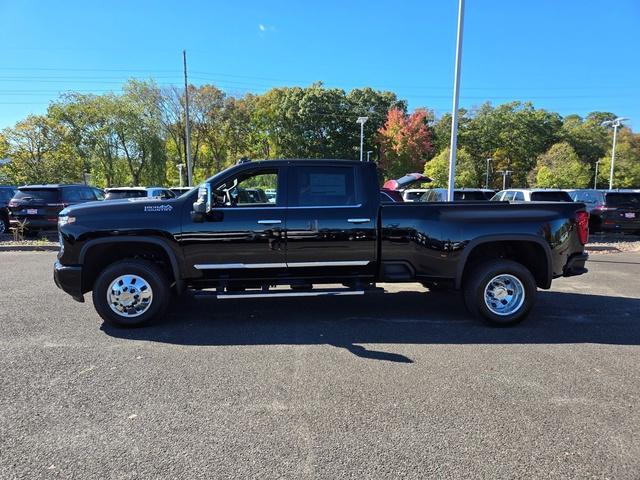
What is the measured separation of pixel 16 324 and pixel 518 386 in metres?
5.68

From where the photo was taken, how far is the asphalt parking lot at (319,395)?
2.82m

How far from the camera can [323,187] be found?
18.4 feet

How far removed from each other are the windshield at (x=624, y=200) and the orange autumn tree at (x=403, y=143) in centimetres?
3862

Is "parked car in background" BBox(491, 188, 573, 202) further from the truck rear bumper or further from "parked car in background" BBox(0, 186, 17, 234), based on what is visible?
"parked car in background" BBox(0, 186, 17, 234)

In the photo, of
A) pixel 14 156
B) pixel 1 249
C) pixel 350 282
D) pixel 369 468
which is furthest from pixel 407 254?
pixel 14 156

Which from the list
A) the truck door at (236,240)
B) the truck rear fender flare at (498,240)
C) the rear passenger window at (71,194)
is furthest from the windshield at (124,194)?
the truck rear fender flare at (498,240)

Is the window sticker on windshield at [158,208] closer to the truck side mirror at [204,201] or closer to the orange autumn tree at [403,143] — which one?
the truck side mirror at [204,201]

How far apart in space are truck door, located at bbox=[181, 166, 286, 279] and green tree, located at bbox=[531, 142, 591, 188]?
60330 millimetres

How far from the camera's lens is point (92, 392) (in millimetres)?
3762

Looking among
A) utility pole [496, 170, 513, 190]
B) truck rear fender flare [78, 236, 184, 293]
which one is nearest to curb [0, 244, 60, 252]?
truck rear fender flare [78, 236, 184, 293]

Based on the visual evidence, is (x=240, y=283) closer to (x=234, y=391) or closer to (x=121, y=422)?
(x=234, y=391)

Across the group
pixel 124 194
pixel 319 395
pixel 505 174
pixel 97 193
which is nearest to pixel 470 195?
pixel 124 194

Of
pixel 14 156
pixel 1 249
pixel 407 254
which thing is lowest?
pixel 1 249

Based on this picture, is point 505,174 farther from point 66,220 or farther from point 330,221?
point 66,220
